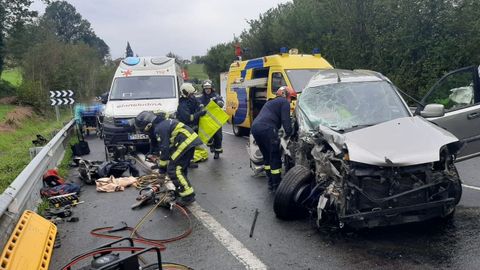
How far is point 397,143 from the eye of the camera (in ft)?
15.0

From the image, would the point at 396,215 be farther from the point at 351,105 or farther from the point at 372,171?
the point at 351,105

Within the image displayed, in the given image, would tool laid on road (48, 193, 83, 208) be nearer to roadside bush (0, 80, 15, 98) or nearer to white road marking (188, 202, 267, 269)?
white road marking (188, 202, 267, 269)

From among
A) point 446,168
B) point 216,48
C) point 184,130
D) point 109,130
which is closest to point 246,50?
point 216,48

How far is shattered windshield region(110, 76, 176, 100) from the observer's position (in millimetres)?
11695

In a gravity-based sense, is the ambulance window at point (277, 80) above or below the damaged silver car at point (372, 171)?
above

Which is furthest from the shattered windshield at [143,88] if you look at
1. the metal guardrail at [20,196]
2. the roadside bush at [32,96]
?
the roadside bush at [32,96]

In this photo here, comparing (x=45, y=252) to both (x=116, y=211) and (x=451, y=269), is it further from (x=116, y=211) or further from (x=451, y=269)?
(x=451, y=269)

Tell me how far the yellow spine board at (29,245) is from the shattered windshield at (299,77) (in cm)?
711

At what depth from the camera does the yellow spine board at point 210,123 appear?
32.8ft

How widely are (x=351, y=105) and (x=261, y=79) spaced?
6382mm

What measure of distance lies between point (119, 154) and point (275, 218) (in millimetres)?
5181

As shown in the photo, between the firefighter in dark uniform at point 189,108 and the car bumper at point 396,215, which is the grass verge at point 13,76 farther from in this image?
the car bumper at point 396,215

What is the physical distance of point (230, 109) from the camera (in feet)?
47.7

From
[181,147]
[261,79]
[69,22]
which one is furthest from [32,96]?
[69,22]
